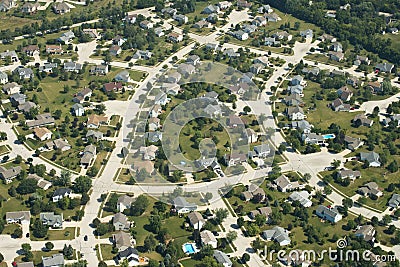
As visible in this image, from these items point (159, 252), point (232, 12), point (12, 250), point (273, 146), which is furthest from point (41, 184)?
point (232, 12)

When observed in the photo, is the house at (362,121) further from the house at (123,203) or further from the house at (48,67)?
the house at (48,67)

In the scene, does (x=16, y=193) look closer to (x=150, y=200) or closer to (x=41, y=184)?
(x=41, y=184)

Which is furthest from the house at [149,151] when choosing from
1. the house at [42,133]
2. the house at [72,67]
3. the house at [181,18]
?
the house at [181,18]

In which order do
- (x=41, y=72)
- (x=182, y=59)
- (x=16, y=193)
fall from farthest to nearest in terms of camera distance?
1. (x=182, y=59)
2. (x=41, y=72)
3. (x=16, y=193)

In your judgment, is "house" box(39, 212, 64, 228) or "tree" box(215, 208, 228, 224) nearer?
"house" box(39, 212, 64, 228)

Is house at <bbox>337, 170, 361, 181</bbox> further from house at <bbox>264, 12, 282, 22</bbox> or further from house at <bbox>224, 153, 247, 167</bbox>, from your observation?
house at <bbox>264, 12, 282, 22</bbox>

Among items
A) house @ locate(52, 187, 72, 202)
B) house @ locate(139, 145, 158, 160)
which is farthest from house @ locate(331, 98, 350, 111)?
house @ locate(52, 187, 72, 202)

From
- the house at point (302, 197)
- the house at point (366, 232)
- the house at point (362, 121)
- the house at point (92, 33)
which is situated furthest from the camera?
the house at point (92, 33)
